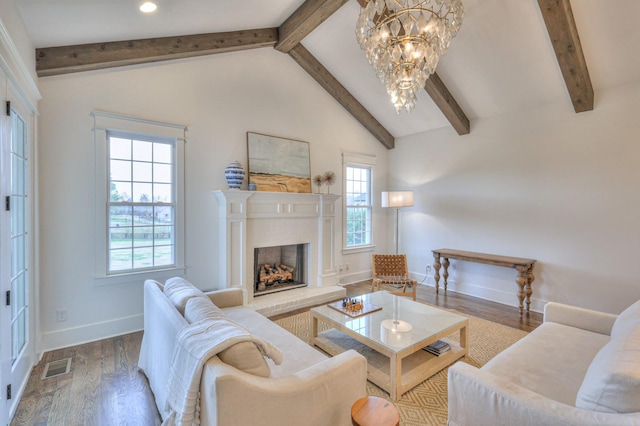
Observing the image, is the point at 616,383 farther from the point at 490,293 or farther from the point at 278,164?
the point at 278,164

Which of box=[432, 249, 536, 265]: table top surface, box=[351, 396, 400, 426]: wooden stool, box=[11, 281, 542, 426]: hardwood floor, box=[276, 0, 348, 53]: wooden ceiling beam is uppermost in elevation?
box=[276, 0, 348, 53]: wooden ceiling beam

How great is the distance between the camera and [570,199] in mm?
3949

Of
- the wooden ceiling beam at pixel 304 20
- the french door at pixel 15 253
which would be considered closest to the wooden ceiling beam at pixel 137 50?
the wooden ceiling beam at pixel 304 20

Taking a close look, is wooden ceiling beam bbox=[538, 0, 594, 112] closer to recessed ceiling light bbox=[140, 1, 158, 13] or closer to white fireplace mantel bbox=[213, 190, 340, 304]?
white fireplace mantel bbox=[213, 190, 340, 304]

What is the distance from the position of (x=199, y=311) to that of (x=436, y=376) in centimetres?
203

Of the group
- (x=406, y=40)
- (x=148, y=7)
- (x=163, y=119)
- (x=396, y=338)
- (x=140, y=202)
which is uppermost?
(x=148, y=7)

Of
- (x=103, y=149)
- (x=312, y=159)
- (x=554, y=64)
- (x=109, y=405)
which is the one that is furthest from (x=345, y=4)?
(x=109, y=405)

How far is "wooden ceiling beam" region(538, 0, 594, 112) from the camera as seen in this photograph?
9.58 ft

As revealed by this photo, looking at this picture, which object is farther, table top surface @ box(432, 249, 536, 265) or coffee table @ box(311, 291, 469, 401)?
table top surface @ box(432, 249, 536, 265)

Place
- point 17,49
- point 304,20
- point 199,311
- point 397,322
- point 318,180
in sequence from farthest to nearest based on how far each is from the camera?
point 318,180, point 304,20, point 397,322, point 17,49, point 199,311

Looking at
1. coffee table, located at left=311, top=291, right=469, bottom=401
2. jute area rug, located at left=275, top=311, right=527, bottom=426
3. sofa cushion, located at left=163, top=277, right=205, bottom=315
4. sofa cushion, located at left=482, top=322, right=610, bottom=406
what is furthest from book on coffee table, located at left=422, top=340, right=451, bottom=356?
sofa cushion, located at left=163, top=277, right=205, bottom=315

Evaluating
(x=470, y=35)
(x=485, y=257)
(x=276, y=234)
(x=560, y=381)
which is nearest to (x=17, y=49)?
(x=276, y=234)

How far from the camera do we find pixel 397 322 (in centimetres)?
270

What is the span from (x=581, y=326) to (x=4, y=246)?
14.0 ft
